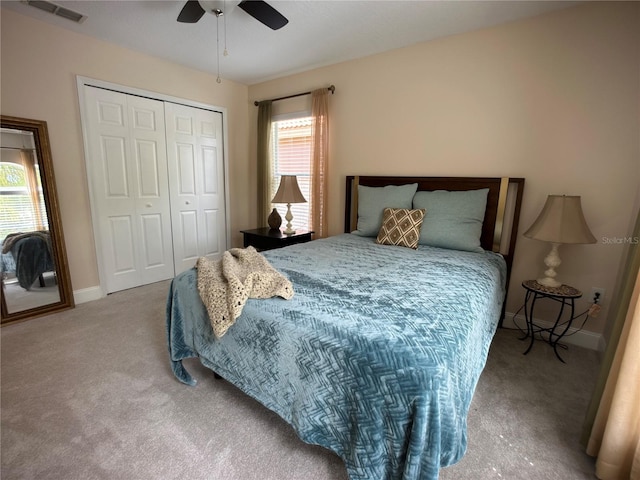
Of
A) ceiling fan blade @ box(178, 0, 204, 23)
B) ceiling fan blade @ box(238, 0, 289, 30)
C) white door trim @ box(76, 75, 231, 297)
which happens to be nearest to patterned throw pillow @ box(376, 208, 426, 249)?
ceiling fan blade @ box(238, 0, 289, 30)

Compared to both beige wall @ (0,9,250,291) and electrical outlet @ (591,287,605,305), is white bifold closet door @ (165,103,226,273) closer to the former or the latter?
beige wall @ (0,9,250,291)

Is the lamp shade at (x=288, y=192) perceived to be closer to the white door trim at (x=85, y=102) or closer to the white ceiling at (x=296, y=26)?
the white ceiling at (x=296, y=26)

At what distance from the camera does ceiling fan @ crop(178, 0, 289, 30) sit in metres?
1.92

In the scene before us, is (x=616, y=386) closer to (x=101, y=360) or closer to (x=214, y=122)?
(x=101, y=360)

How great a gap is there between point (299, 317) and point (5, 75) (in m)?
3.21

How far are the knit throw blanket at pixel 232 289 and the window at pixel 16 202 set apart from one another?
221cm

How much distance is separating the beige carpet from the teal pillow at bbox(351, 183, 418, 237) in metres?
1.42

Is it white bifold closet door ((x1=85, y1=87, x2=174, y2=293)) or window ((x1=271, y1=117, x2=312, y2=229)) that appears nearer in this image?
white bifold closet door ((x1=85, y1=87, x2=174, y2=293))

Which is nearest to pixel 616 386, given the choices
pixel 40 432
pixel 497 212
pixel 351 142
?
pixel 497 212

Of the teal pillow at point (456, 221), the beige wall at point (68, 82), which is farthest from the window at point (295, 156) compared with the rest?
the teal pillow at point (456, 221)

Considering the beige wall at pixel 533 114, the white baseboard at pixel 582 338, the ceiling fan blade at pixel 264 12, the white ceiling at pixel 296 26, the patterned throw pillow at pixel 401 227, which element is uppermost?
the white ceiling at pixel 296 26

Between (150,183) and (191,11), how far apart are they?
201cm

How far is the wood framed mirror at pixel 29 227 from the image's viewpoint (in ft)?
8.48

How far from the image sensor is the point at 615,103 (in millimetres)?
2092
